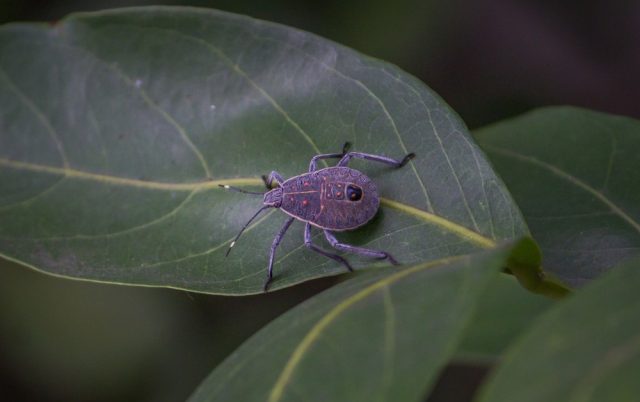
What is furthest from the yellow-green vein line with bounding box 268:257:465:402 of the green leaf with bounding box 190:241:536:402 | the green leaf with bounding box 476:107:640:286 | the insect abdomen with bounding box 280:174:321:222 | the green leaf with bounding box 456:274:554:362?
the green leaf with bounding box 456:274:554:362

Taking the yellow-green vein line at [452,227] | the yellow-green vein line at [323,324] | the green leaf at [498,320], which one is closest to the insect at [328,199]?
the yellow-green vein line at [452,227]

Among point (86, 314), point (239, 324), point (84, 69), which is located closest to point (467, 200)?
point (84, 69)

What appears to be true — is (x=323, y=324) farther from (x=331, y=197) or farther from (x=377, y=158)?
(x=331, y=197)

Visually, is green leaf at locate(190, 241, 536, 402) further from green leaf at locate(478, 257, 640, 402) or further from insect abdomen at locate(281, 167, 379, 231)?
insect abdomen at locate(281, 167, 379, 231)

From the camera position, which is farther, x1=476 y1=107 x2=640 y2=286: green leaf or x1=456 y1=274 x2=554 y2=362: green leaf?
x1=456 y1=274 x2=554 y2=362: green leaf

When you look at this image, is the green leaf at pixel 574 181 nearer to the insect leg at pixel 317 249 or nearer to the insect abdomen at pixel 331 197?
the insect abdomen at pixel 331 197

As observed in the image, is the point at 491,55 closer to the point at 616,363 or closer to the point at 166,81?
the point at 166,81

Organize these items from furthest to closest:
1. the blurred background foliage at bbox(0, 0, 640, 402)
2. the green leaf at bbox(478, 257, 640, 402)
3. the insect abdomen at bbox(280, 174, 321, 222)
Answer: the blurred background foliage at bbox(0, 0, 640, 402) → the insect abdomen at bbox(280, 174, 321, 222) → the green leaf at bbox(478, 257, 640, 402)
